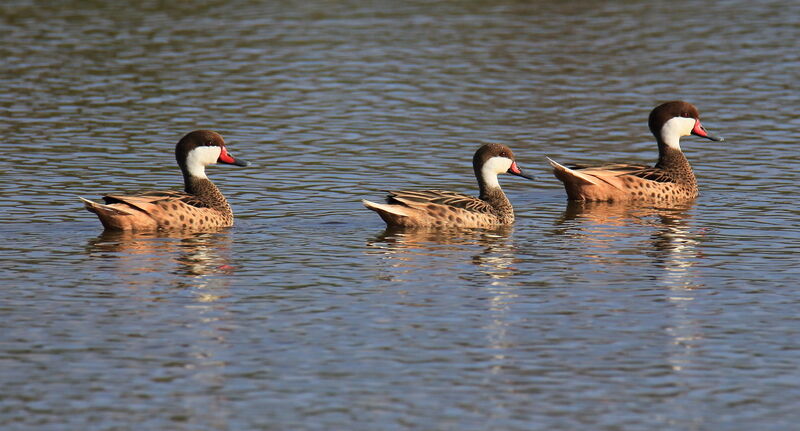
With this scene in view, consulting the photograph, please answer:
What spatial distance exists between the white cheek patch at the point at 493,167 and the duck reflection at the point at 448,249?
731mm

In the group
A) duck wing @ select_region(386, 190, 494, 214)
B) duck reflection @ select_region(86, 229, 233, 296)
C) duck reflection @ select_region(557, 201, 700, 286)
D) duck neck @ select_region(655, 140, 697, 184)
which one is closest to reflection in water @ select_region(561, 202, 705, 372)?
duck reflection @ select_region(557, 201, 700, 286)

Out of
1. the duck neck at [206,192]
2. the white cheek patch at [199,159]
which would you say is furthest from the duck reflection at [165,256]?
the white cheek patch at [199,159]

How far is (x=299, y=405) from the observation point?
10438mm

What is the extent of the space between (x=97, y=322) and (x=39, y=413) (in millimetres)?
2395

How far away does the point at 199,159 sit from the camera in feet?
59.7

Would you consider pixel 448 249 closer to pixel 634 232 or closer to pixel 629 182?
pixel 634 232

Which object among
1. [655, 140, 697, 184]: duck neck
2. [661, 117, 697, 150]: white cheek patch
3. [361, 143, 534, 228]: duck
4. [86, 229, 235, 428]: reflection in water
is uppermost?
[661, 117, 697, 150]: white cheek patch

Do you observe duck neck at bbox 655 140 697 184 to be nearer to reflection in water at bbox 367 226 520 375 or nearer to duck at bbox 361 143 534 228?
duck at bbox 361 143 534 228

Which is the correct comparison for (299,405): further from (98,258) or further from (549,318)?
(98,258)

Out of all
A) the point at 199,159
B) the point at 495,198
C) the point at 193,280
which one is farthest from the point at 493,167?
the point at 193,280

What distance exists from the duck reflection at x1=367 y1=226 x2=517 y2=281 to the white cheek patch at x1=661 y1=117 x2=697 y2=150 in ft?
13.7

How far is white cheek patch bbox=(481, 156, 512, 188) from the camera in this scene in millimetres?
18094

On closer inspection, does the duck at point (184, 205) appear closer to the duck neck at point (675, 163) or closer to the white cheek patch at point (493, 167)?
the white cheek patch at point (493, 167)

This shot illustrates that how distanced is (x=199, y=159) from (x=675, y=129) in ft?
22.2
